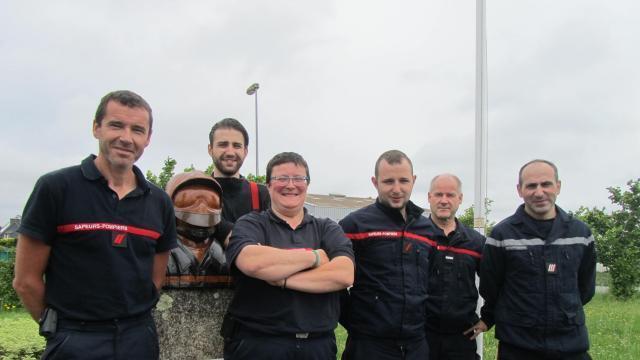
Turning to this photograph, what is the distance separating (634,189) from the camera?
19.6 meters

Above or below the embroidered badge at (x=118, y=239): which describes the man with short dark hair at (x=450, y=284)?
below

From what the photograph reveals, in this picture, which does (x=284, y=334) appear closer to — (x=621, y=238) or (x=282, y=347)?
(x=282, y=347)

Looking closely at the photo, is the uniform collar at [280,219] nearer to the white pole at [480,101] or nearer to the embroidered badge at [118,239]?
the embroidered badge at [118,239]

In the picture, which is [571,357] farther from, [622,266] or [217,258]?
[622,266]

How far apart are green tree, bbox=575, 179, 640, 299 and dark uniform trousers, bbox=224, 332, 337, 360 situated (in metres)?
18.0

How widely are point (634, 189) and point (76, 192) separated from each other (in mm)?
20682

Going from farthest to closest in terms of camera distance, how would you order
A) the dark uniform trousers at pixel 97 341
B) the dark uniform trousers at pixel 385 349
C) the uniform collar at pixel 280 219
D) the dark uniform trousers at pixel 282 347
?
the dark uniform trousers at pixel 385 349 → the uniform collar at pixel 280 219 → the dark uniform trousers at pixel 282 347 → the dark uniform trousers at pixel 97 341

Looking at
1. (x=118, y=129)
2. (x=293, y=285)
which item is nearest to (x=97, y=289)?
(x=118, y=129)

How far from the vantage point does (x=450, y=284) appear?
454cm

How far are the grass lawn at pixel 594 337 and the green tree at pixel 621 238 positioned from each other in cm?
450

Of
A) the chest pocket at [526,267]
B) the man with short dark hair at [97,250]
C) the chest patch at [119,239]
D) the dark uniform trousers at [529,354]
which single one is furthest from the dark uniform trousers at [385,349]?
the chest patch at [119,239]

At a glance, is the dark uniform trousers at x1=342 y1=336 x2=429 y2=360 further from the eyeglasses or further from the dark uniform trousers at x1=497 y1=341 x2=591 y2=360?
the eyeglasses

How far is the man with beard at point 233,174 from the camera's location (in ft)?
13.5

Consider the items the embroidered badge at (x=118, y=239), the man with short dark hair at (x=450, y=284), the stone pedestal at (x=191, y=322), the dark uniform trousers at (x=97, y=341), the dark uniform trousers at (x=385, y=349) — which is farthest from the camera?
the man with short dark hair at (x=450, y=284)
